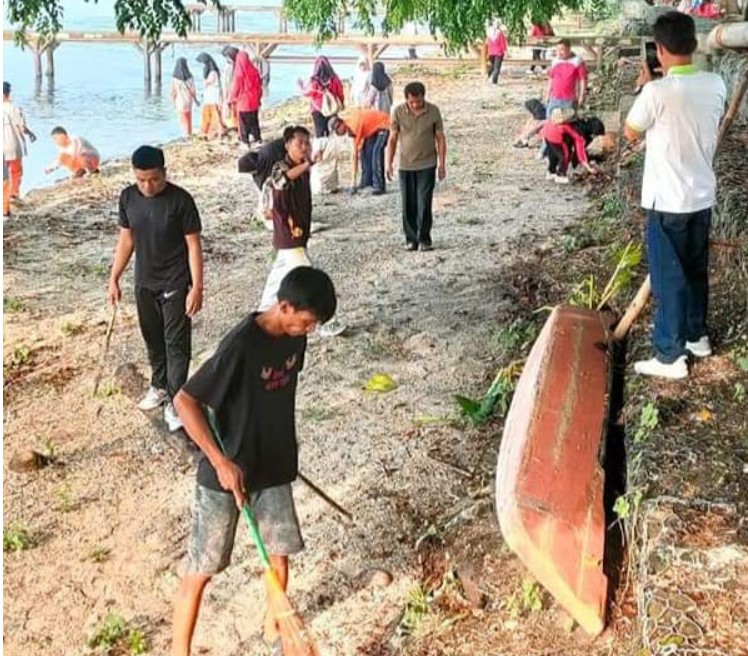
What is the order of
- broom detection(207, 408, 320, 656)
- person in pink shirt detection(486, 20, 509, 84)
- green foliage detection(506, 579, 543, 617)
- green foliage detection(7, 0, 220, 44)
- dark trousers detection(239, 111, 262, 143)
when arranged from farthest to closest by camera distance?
1. person in pink shirt detection(486, 20, 509, 84)
2. dark trousers detection(239, 111, 262, 143)
3. green foliage detection(7, 0, 220, 44)
4. green foliage detection(506, 579, 543, 617)
5. broom detection(207, 408, 320, 656)

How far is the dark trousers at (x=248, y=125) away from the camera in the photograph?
1594cm

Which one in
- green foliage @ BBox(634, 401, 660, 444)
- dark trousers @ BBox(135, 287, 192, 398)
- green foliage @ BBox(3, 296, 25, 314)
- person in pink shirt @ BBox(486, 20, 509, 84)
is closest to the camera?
green foliage @ BBox(634, 401, 660, 444)

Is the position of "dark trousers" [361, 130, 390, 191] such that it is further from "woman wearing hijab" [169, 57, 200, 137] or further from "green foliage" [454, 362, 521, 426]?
"green foliage" [454, 362, 521, 426]

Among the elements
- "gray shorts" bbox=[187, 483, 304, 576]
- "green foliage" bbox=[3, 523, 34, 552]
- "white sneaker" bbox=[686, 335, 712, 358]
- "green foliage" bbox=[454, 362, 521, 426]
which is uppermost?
"white sneaker" bbox=[686, 335, 712, 358]

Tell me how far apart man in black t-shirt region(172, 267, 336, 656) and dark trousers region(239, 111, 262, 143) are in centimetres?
1272

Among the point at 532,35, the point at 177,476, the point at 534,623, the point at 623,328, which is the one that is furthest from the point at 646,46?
the point at 532,35

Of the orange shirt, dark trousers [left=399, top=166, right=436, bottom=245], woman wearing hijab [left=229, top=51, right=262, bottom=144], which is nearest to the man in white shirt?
dark trousers [left=399, top=166, right=436, bottom=245]

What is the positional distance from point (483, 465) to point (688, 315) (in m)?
1.38

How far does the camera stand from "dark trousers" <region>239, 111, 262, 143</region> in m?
15.9

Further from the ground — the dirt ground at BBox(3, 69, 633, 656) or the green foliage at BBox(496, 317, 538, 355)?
the green foliage at BBox(496, 317, 538, 355)

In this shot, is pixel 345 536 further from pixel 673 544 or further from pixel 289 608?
pixel 673 544

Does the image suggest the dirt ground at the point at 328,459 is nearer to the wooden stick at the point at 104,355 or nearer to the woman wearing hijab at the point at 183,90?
the wooden stick at the point at 104,355

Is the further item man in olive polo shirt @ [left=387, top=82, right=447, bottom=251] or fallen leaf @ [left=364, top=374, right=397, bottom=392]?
man in olive polo shirt @ [left=387, top=82, right=447, bottom=251]

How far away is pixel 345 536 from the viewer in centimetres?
493
